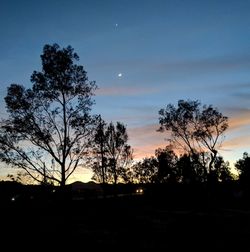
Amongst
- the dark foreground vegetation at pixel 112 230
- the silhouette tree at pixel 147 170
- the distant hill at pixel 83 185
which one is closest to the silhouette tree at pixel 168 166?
the silhouette tree at pixel 147 170

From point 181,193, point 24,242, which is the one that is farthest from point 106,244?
point 181,193

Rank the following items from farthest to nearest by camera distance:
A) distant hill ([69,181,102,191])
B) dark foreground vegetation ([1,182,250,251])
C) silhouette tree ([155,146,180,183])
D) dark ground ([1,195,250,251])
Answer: silhouette tree ([155,146,180,183]) → distant hill ([69,181,102,191]) → dark foreground vegetation ([1,182,250,251]) → dark ground ([1,195,250,251])

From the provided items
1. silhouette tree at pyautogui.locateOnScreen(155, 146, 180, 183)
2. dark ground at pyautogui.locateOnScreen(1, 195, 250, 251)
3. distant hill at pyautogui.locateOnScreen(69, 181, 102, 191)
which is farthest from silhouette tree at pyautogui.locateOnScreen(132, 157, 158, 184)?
dark ground at pyautogui.locateOnScreen(1, 195, 250, 251)

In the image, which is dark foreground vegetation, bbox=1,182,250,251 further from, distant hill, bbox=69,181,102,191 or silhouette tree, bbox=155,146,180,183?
silhouette tree, bbox=155,146,180,183

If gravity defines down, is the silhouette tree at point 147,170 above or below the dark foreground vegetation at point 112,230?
Answer: above

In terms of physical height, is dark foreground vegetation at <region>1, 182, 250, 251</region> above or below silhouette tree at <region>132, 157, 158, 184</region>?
below

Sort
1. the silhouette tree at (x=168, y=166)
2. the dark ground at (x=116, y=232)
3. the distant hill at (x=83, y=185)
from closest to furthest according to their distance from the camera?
the dark ground at (x=116, y=232) < the distant hill at (x=83, y=185) < the silhouette tree at (x=168, y=166)

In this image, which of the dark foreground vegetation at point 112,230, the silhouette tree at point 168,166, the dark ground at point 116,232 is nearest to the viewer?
the dark ground at point 116,232

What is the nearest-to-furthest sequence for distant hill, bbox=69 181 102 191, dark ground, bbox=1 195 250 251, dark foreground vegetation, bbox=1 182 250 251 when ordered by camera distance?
1. dark ground, bbox=1 195 250 251
2. dark foreground vegetation, bbox=1 182 250 251
3. distant hill, bbox=69 181 102 191

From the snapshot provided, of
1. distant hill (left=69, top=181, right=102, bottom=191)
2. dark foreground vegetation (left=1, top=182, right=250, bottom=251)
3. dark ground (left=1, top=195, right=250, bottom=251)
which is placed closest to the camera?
dark ground (left=1, top=195, right=250, bottom=251)

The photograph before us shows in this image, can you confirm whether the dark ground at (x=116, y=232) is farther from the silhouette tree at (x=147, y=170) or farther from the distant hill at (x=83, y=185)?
the silhouette tree at (x=147, y=170)

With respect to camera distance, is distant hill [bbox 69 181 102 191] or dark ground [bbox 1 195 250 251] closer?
dark ground [bbox 1 195 250 251]

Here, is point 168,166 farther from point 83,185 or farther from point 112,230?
point 112,230

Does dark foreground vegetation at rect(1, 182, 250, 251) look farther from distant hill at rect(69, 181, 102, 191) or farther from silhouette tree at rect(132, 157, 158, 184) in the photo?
silhouette tree at rect(132, 157, 158, 184)
